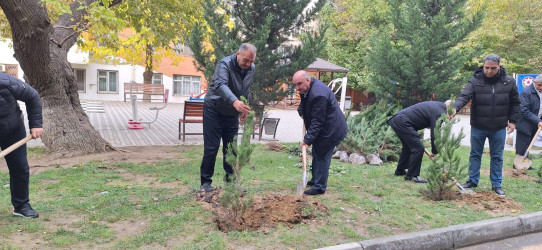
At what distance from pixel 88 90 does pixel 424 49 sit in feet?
79.1

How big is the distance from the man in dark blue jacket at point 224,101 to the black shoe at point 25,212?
174 centimetres

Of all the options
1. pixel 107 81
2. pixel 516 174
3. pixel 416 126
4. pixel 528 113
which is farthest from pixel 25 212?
pixel 107 81

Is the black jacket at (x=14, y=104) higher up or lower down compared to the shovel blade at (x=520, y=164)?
higher up

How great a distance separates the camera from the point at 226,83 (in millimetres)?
4367

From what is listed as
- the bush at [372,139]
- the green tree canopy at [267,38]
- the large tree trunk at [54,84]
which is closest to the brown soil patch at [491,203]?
the bush at [372,139]

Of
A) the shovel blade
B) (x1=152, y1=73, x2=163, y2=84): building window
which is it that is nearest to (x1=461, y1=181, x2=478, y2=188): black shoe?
the shovel blade

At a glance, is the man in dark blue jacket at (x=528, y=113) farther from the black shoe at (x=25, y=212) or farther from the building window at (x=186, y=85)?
the building window at (x=186, y=85)

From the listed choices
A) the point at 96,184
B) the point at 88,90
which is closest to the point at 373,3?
the point at 88,90

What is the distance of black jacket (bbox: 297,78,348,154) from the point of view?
4.77 metres

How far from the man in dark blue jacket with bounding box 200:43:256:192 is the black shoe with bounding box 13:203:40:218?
5.70ft

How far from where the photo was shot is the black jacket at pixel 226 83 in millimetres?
4348

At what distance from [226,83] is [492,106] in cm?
356

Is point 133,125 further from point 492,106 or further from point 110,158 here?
point 492,106

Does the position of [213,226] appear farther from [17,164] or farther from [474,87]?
[474,87]
